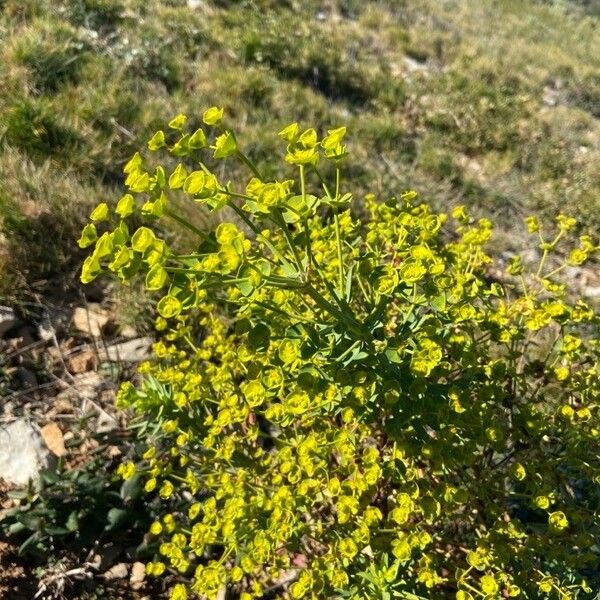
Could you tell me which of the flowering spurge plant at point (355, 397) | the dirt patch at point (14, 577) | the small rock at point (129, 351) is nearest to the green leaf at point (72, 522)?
the dirt patch at point (14, 577)

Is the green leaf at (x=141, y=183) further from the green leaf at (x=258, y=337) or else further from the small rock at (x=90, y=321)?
the small rock at (x=90, y=321)

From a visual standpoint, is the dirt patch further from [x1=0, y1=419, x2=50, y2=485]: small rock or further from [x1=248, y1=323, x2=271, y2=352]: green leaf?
[x1=248, y1=323, x2=271, y2=352]: green leaf

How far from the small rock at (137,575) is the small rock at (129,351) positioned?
104 centimetres

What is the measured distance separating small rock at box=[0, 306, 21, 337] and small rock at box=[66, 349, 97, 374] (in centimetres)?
33

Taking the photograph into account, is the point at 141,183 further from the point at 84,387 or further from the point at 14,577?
the point at 84,387

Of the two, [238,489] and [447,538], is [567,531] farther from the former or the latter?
[238,489]

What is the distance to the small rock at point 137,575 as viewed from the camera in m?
2.78

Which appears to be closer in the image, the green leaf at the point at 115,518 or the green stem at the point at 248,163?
the green stem at the point at 248,163

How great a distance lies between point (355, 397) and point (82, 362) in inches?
79.8

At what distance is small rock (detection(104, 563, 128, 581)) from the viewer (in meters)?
2.76

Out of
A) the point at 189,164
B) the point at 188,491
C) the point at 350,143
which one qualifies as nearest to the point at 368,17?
the point at 350,143

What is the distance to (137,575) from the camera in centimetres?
280

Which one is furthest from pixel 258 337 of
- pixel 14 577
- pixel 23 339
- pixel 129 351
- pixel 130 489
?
pixel 23 339

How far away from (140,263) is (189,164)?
3.43 metres
